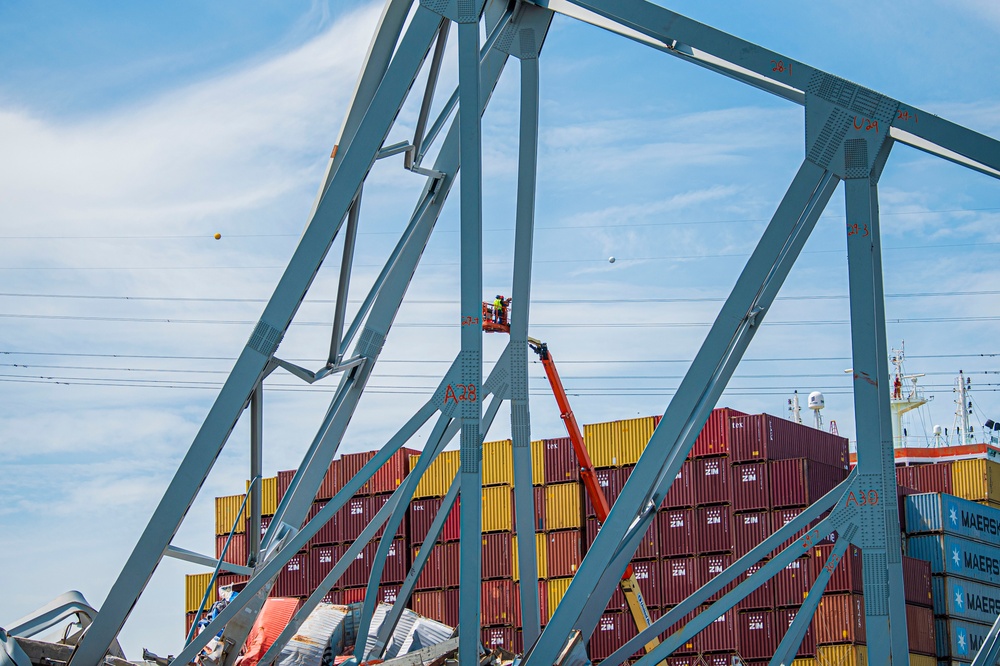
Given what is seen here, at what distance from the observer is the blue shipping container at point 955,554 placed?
172 ft

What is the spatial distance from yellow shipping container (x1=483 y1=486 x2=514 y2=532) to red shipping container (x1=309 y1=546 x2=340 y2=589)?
7.91 meters

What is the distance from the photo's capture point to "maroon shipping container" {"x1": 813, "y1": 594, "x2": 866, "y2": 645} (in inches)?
1897

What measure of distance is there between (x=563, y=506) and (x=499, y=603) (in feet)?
16.2

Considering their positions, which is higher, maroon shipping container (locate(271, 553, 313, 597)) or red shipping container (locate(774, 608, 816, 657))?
maroon shipping container (locate(271, 553, 313, 597))

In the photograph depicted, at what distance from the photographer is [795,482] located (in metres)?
50.9

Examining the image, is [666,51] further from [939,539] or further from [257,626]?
[939,539]

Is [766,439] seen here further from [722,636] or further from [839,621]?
[722,636]

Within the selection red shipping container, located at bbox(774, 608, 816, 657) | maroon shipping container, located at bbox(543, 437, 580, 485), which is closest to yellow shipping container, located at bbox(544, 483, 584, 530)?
maroon shipping container, located at bbox(543, 437, 580, 485)

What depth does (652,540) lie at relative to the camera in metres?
53.0

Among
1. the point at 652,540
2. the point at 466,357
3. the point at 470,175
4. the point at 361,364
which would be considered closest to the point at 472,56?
the point at 470,175

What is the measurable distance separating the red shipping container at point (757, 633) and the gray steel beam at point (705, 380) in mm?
33110

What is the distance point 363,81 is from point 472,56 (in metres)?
3.11

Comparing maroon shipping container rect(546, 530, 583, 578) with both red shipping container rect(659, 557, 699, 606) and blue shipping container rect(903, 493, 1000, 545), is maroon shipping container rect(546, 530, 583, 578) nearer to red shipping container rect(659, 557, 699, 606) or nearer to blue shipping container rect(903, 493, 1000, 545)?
red shipping container rect(659, 557, 699, 606)

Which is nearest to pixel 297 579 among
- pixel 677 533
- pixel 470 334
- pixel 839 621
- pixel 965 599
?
pixel 677 533
